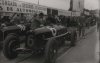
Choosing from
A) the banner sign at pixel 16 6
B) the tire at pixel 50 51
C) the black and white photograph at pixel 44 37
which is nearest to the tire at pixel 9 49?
the black and white photograph at pixel 44 37

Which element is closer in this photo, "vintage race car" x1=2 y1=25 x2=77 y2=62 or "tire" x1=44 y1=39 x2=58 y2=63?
"tire" x1=44 y1=39 x2=58 y2=63

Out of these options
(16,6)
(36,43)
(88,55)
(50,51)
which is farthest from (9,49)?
(88,55)

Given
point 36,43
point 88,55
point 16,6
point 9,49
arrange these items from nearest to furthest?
point 88,55, point 36,43, point 9,49, point 16,6

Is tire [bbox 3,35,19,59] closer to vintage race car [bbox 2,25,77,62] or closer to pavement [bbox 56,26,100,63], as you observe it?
vintage race car [bbox 2,25,77,62]

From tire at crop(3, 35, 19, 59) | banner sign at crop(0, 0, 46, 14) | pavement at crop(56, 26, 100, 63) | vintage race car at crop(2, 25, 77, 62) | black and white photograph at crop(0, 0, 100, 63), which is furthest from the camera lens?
banner sign at crop(0, 0, 46, 14)

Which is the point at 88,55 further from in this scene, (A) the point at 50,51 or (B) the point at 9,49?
(B) the point at 9,49

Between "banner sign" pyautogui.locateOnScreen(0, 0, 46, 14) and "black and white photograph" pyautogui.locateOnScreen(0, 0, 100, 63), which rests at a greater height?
"banner sign" pyautogui.locateOnScreen(0, 0, 46, 14)

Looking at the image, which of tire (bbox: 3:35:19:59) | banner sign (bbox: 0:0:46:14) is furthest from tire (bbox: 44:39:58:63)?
banner sign (bbox: 0:0:46:14)

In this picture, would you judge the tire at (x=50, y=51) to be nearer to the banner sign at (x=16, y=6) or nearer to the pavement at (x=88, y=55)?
the pavement at (x=88, y=55)

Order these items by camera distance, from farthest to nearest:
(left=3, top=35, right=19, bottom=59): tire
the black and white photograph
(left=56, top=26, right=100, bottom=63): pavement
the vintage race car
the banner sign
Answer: the banner sign, (left=3, top=35, right=19, bottom=59): tire, the vintage race car, the black and white photograph, (left=56, top=26, right=100, bottom=63): pavement

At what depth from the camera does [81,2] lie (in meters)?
1.81

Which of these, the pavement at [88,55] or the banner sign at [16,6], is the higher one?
the banner sign at [16,6]

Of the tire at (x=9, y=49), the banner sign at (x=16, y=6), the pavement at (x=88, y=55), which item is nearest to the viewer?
the pavement at (x=88, y=55)

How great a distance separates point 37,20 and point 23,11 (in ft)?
6.00
